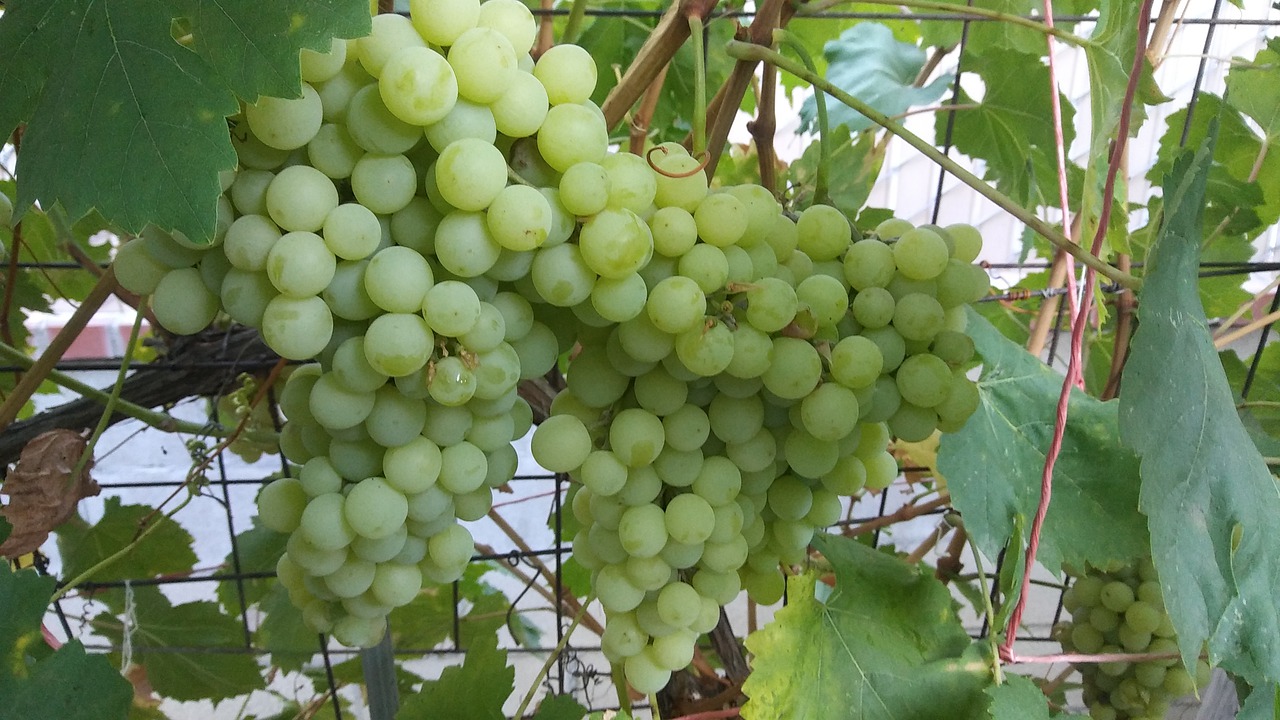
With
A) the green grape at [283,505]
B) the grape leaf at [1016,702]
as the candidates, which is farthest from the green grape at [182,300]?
the grape leaf at [1016,702]

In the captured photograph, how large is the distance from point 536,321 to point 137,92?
0.60ft

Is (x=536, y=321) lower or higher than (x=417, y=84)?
lower

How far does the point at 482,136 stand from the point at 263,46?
0.27ft

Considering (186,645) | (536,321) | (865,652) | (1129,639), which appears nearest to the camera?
(536,321)

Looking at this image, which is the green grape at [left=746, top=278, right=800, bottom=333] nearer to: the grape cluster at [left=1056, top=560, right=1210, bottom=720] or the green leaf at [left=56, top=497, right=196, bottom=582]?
the grape cluster at [left=1056, top=560, right=1210, bottom=720]

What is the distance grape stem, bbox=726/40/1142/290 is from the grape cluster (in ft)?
1.37

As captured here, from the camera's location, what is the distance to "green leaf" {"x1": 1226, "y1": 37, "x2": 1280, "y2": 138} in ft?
2.63

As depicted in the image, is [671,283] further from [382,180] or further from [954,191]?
[954,191]

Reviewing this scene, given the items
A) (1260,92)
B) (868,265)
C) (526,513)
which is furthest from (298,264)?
(526,513)

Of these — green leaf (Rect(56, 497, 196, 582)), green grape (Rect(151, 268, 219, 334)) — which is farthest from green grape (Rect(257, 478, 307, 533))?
green leaf (Rect(56, 497, 196, 582))

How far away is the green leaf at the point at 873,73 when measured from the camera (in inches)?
33.0

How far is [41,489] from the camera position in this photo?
0.57 metres

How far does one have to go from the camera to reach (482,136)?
32 cm

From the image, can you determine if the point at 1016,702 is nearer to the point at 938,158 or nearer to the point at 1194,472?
the point at 1194,472
